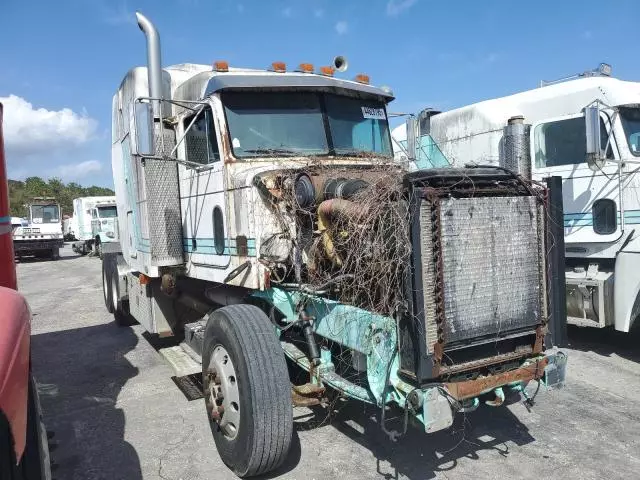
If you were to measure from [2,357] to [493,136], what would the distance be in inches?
278

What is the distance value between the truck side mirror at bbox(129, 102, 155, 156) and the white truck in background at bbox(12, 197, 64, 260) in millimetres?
23843

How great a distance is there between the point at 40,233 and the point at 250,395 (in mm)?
25415

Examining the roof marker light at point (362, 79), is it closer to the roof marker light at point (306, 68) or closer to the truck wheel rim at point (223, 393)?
the roof marker light at point (306, 68)

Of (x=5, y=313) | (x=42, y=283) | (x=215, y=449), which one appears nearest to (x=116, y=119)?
(x=215, y=449)

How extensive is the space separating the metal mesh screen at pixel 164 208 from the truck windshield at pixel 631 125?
5.24 m

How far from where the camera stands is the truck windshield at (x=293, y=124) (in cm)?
449

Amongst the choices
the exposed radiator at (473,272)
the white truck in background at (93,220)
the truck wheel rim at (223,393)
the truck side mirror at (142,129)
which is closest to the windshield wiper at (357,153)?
the truck side mirror at (142,129)

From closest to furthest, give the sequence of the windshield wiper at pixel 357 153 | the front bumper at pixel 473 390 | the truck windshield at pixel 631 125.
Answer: the front bumper at pixel 473 390, the windshield wiper at pixel 357 153, the truck windshield at pixel 631 125

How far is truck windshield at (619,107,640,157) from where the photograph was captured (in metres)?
6.41

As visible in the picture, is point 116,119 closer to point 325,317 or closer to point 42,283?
point 325,317

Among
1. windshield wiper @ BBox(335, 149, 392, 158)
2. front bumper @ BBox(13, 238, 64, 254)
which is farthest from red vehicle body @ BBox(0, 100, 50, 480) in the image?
front bumper @ BBox(13, 238, 64, 254)

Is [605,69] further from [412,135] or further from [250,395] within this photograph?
[250,395]

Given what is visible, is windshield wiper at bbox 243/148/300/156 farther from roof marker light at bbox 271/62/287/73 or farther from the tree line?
the tree line

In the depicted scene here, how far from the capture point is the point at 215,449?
4113 mm
